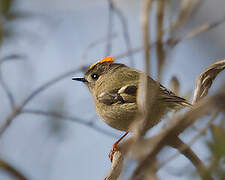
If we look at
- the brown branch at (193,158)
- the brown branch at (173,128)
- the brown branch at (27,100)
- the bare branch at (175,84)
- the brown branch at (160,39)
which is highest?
the brown branch at (160,39)

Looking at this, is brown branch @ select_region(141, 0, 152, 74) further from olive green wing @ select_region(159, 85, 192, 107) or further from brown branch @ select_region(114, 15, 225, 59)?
olive green wing @ select_region(159, 85, 192, 107)

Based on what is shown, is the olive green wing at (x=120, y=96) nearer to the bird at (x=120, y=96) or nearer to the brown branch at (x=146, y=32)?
the bird at (x=120, y=96)

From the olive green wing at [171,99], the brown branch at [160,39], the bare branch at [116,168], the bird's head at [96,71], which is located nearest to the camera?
the brown branch at [160,39]

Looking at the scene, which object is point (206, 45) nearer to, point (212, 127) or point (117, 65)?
point (117, 65)

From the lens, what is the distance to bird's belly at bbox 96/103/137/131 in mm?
2787

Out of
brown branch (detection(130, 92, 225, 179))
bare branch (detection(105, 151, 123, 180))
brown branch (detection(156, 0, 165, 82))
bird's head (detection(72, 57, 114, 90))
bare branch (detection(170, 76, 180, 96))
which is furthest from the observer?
bird's head (detection(72, 57, 114, 90))

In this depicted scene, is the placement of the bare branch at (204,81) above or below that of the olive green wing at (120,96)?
above

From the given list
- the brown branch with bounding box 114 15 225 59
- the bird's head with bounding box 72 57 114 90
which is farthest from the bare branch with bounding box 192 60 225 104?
the bird's head with bounding box 72 57 114 90

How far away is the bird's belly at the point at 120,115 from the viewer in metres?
2.79

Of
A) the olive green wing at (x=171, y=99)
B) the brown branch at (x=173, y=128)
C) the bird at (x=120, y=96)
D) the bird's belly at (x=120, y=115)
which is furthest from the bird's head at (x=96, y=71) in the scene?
the brown branch at (x=173, y=128)

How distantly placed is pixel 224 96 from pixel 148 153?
0.74 feet

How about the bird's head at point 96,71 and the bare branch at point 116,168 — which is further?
the bird's head at point 96,71

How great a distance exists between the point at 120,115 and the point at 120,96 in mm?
176

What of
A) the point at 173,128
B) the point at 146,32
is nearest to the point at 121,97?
the point at 146,32
